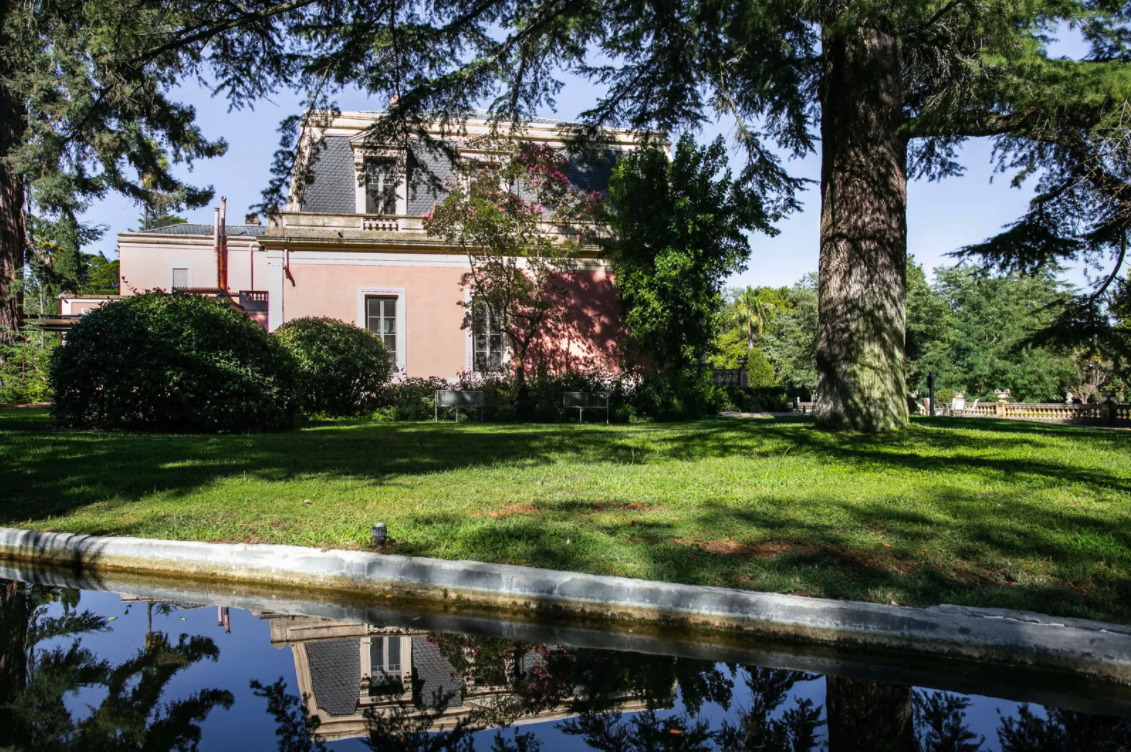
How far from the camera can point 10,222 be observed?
1919 cm

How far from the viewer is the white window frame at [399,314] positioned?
2108cm

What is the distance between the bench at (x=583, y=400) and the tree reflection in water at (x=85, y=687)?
44.9ft

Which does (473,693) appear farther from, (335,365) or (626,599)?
(335,365)

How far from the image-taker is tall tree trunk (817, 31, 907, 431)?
10.0 m

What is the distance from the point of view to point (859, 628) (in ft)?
12.1

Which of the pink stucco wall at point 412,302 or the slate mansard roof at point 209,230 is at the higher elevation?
the slate mansard roof at point 209,230

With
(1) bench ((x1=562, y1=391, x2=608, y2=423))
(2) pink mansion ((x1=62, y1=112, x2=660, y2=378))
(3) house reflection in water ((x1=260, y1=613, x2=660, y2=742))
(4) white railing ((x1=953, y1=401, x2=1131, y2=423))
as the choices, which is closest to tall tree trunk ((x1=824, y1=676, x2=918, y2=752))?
(3) house reflection in water ((x1=260, y1=613, x2=660, y2=742))

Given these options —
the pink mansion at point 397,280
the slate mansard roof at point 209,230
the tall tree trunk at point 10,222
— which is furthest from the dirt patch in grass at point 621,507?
the slate mansard roof at point 209,230

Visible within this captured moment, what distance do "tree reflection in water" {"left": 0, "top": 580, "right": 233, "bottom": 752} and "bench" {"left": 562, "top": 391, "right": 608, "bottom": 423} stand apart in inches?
538

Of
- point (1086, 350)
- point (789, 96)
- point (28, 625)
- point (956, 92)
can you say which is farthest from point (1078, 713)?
point (1086, 350)

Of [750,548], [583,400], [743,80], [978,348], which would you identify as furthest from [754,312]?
[750,548]

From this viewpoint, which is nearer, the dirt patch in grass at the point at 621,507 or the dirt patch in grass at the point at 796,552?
the dirt patch in grass at the point at 796,552

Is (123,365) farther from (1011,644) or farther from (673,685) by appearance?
(1011,644)

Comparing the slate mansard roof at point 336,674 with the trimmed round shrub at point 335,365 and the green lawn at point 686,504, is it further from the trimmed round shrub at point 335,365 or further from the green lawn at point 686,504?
the trimmed round shrub at point 335,365
